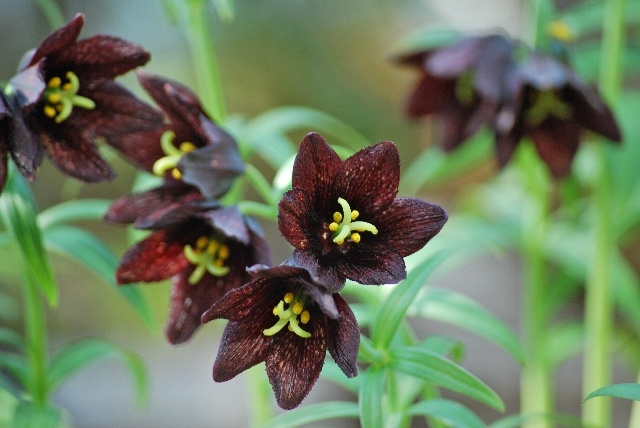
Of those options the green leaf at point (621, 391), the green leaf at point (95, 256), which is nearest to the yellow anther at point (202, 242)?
the green leaf at point (95, 256)

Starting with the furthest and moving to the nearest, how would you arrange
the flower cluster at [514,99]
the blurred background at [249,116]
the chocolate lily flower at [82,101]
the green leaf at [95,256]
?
the blurred background at [249,116], the flower cluster at [514,99], the green leaf at [95,256], the chocolate lily flower at [82,101]

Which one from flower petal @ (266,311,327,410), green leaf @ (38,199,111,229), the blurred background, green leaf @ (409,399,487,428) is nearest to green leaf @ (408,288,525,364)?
green leaf @ (409,399,487,428)

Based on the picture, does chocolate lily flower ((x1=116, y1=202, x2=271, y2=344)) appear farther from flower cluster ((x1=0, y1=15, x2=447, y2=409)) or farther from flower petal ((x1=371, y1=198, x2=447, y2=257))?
flower petal ((x1=371, y1=198, x2=447, y2=257))

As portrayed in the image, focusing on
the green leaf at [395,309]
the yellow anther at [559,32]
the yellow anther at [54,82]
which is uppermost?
the yellow anther at [54,82]

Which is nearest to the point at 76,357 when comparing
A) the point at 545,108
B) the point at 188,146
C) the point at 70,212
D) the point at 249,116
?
the point at 70,212

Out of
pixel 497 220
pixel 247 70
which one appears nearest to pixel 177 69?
pixel 247 70

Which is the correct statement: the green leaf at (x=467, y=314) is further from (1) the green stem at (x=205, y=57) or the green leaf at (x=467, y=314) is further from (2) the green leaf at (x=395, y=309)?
(1) the green stem at (x=205, y=57)

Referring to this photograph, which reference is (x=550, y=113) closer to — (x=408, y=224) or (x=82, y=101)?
(x=408, y=224)

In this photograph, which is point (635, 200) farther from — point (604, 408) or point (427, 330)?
point (427, 330)
